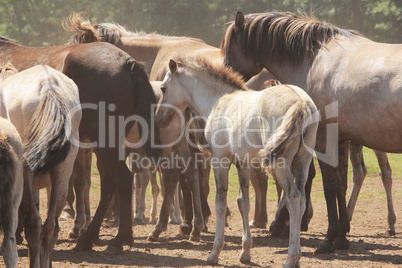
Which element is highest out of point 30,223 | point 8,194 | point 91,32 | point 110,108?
point 91,32

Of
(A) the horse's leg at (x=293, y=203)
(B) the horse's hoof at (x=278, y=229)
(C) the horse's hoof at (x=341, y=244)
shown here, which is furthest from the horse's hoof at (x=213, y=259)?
(B) the horse's hoof at (x=278, y=229)

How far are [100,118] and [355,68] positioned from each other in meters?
2.91

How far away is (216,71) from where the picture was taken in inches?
282

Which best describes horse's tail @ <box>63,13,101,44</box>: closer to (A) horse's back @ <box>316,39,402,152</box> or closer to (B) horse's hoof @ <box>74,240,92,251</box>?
(B) horse's hoof @ <box>74,240,92,251</box>

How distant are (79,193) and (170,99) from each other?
77.2 inches

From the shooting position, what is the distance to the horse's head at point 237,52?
8.24 m

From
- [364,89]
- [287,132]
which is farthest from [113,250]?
[364,89]

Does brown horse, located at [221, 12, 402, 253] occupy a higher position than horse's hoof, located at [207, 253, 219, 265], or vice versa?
brown horse, located at [221, 12, 402, 253]

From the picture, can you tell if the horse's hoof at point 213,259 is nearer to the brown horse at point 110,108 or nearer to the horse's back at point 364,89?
the brown horse at point 110,108

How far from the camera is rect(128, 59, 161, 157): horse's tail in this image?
7.44 metres

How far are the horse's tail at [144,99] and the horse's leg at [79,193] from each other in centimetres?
131

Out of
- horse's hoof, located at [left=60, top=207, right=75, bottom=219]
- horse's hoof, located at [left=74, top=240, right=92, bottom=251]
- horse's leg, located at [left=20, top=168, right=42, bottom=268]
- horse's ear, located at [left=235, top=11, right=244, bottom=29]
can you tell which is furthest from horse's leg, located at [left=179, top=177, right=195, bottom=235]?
horse's leg, located at [left=20, top=168, right=42, bottom=268]

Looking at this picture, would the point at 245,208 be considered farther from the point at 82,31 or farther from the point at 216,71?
the point at 82,31

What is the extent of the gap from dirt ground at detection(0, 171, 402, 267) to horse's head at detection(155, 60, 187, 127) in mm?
1542
